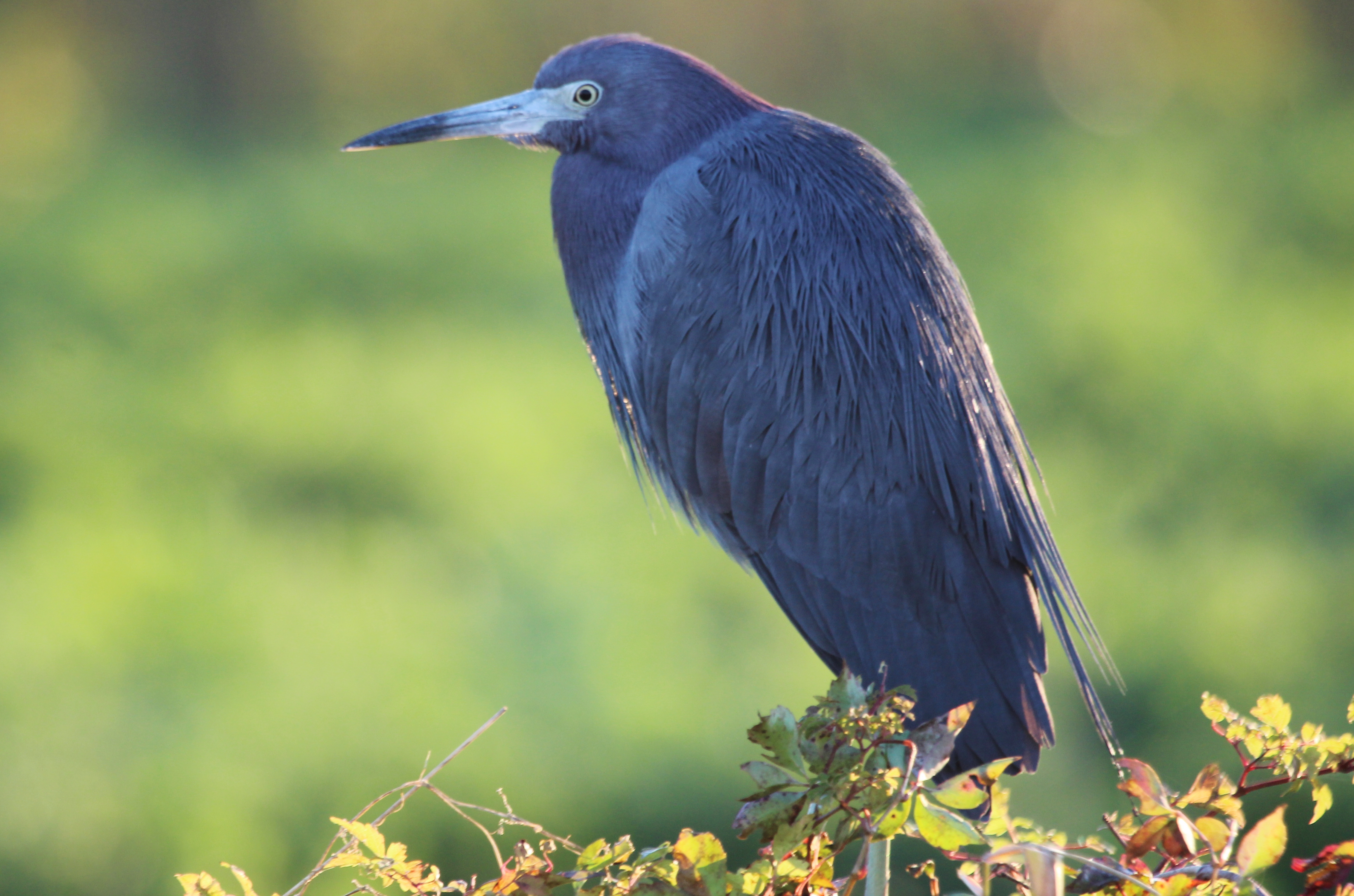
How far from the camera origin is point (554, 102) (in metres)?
1.43

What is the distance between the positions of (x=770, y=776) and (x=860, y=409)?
66 cm

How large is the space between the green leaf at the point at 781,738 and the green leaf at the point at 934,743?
63 mm

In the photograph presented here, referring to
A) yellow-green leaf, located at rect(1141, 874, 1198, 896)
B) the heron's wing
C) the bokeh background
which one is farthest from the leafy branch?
the bokeh background

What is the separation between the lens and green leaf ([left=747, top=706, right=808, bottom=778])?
0.62 meters

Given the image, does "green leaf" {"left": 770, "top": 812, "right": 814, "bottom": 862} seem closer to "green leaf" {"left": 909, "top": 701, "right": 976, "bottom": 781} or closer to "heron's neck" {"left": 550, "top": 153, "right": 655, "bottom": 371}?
"green leaf" {"left": 909, "top": 701, "right": 976, "bottom": 781}

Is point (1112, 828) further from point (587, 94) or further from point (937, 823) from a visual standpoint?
point (587, 94)

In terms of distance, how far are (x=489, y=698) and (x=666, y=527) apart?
3.70 ft

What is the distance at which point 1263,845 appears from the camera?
0.53 m

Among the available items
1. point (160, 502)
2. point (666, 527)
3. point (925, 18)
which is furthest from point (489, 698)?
point (925, 18)

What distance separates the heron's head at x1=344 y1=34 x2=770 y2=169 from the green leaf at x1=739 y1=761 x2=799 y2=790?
889 millimetres

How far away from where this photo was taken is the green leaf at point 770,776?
0.65 meters

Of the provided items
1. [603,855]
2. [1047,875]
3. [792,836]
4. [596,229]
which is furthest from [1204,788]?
[596,229]

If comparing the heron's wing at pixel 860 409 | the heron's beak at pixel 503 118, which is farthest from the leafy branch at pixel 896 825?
the heron's beak at pixel 503 118

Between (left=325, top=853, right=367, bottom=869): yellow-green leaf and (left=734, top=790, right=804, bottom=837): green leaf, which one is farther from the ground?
(left=325, top=853, right=367, bottom=869): yellow-green leaf
